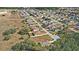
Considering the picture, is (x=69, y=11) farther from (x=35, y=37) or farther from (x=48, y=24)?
(x=35, y=37)

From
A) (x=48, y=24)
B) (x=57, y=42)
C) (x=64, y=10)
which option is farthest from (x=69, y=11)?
(x=57, y=42)

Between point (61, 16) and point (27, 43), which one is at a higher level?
point (61, 16)

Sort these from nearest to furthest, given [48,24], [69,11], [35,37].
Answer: [35,37] < [48,24] < [69,11]

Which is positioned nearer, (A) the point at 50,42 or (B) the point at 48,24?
(A) the point at 50,42

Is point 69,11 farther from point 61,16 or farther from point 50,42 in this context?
point 50,42

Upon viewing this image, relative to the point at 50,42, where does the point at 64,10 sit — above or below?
above
